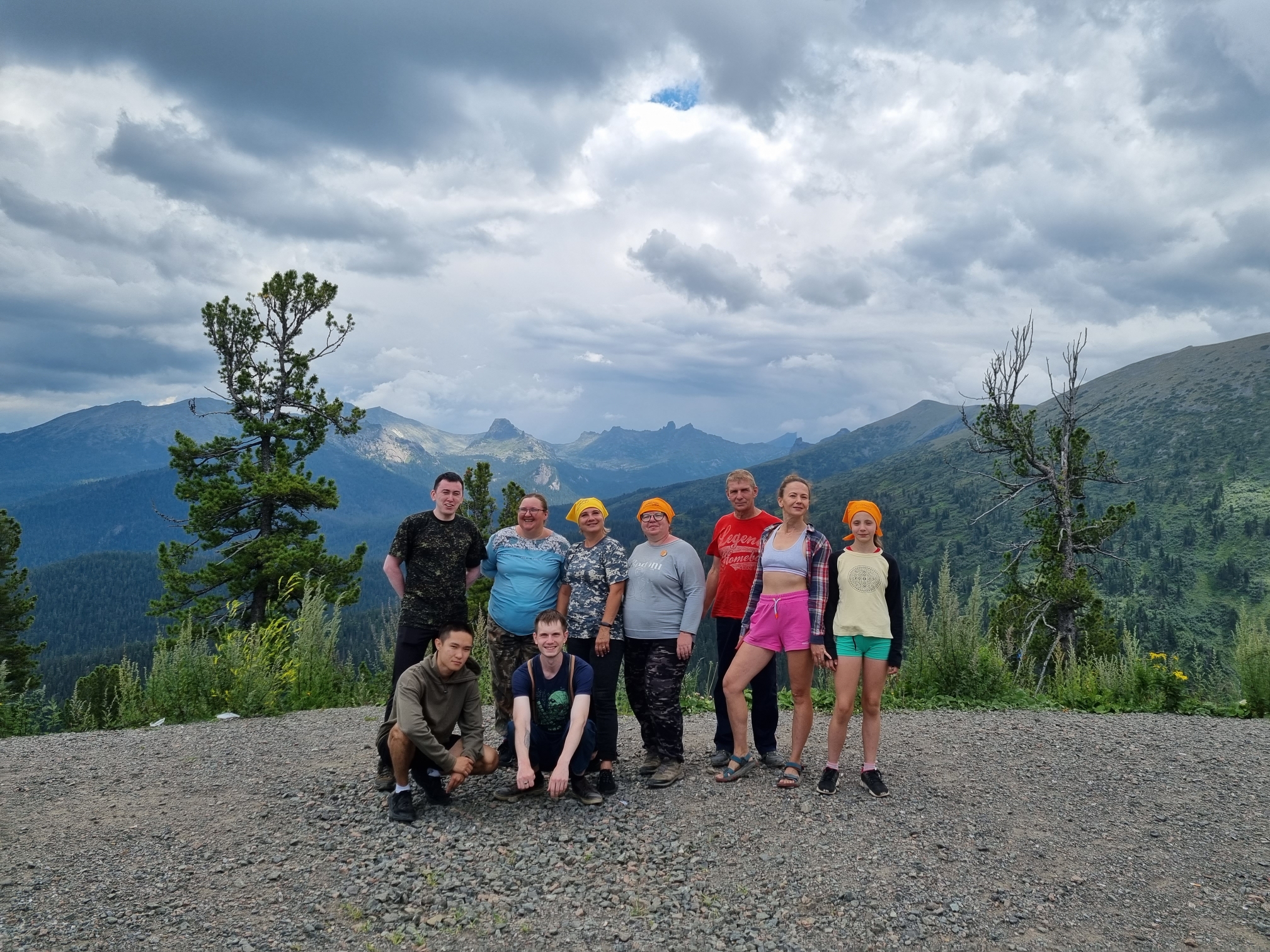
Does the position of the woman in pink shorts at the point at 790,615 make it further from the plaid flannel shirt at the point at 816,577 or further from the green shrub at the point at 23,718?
the green shrub at the point at 23,718

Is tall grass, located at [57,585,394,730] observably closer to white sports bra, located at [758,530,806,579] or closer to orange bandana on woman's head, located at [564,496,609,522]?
orange bandana on woman's head, located at [564,496,609,522]

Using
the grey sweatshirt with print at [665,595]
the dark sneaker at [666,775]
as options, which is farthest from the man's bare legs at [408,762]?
the grey sweatshirt with print at [665,595]

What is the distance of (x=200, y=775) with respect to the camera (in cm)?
581

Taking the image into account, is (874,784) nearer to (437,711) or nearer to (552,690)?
(552,690)

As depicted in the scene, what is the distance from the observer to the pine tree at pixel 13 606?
102 feet

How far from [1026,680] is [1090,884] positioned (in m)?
6.38

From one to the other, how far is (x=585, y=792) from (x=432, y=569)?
6.40 feet

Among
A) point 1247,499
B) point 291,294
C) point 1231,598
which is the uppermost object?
point 291,294

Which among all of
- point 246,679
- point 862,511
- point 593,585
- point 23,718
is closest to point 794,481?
point 862,511

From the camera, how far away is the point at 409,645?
217 inches

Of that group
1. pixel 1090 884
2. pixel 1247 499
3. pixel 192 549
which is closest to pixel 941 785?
pixel 1090 884

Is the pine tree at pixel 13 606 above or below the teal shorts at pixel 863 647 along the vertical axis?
below

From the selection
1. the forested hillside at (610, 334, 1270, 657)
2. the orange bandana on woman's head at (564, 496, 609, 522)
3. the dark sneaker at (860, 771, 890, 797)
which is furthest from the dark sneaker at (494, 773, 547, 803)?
the forested hillside at (610, 334, 1270, 657)

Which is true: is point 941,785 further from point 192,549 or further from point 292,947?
point 192,549
